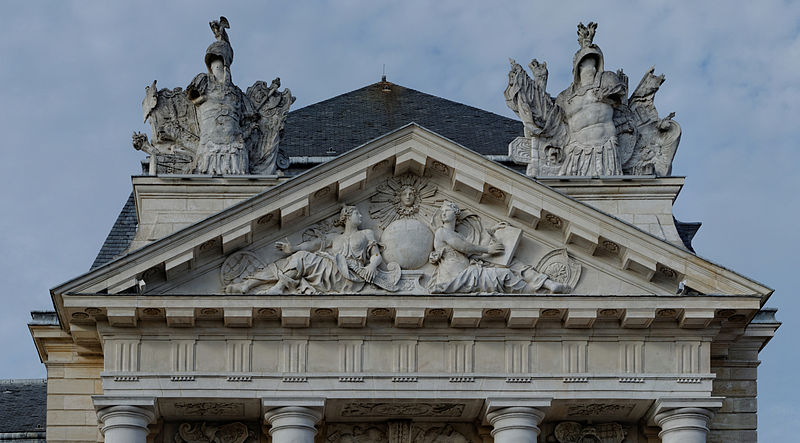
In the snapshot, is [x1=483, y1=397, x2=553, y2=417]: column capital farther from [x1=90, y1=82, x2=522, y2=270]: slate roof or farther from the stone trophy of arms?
[x1=90, y1=82, x2=522, y2=270]: slate roof

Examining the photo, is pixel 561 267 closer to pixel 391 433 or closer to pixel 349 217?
pixel 349 217

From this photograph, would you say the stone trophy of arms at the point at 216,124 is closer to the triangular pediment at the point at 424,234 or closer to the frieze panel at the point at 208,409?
the triangular pediment at the point at 424,234

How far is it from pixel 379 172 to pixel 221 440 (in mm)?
5236

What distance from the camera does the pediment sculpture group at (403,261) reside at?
35.2 m

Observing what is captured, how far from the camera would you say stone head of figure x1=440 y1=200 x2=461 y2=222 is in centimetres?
3572

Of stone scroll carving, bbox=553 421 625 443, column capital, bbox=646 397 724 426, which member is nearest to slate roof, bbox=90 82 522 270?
stone scroll carving, bbox=553 421 625 443

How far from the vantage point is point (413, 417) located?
3584 cm

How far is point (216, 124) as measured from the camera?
37312 mm

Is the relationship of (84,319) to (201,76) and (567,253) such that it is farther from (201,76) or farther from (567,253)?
(567,253)

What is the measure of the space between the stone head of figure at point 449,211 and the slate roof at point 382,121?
643 cm

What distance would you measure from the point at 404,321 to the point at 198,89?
5940mm

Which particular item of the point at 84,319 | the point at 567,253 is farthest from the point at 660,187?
the point at 84,319

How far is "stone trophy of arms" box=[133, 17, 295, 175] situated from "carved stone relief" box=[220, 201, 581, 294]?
241cm

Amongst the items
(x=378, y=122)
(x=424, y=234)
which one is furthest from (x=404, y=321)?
(x=378, y=122)
